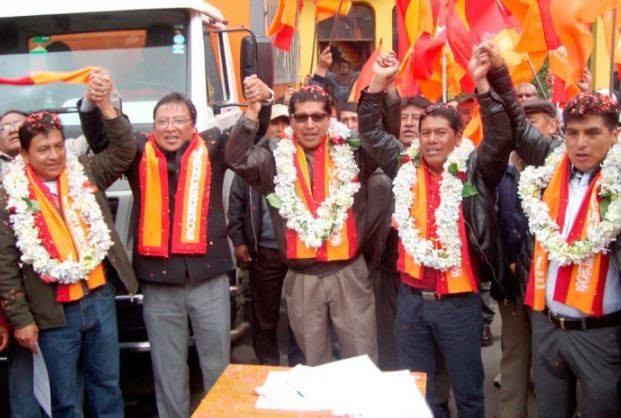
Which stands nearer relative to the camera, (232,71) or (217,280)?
(217,280)

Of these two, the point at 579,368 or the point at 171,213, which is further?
the point at 171,213

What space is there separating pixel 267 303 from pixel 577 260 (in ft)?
8.27

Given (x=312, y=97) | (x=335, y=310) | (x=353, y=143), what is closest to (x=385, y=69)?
(x=312, y=97)

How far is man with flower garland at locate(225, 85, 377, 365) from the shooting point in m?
4.07

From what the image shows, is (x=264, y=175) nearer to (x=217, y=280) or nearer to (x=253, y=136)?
(x=253, y=136)

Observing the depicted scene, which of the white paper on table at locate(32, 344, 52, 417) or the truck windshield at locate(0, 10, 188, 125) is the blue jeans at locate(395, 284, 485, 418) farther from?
the truck windshield at locate(0, 10, 188, 125)

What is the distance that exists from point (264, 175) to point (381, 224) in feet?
2.53

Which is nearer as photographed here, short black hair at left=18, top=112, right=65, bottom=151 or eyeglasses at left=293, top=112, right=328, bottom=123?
short black hair at left=18, top=112, right=65, bottom=151

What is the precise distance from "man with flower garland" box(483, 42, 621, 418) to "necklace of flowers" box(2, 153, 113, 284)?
2192mm

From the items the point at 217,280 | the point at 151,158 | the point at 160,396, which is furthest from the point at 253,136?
the point at 160,396

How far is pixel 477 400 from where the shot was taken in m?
3.78

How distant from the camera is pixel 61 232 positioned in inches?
149

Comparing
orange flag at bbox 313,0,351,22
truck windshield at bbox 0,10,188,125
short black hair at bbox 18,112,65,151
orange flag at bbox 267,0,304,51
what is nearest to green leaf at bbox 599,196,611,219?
short black hair at bbox 18,112,65,151

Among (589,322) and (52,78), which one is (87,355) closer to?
(52,78)
